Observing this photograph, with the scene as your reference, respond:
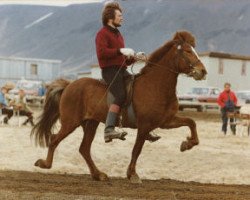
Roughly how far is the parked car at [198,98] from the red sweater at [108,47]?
30398mm

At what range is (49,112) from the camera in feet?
33.2

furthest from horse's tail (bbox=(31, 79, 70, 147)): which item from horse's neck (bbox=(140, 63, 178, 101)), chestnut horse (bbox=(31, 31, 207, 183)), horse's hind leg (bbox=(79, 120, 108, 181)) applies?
horse's neck (bbox=(140, 63, 178, 101))

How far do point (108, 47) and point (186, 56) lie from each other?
1.19 meters

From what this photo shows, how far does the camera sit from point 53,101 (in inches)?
394

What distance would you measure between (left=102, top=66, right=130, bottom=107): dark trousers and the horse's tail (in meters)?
1.40

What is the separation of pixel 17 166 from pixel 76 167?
121cm

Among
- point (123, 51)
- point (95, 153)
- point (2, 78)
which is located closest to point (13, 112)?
point (95, 153)

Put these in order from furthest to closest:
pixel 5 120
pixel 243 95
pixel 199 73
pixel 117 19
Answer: pixel 243 95, pixel 5 120, pixel 117 19, pixel 199 73

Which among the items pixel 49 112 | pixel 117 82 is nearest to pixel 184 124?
pixel 117 82

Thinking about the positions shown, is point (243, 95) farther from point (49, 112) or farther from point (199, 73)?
point (199, 73)

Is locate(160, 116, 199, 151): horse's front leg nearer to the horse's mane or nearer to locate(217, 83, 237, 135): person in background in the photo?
the horse's mane

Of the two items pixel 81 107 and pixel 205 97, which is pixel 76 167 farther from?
pixel 205 97

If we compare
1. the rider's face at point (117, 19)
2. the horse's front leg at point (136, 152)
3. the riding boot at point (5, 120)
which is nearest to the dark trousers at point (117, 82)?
the horse's front leg at point (136, 152)

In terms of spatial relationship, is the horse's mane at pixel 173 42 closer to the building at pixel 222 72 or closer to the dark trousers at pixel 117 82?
the dark trousers at pixel 117 82
